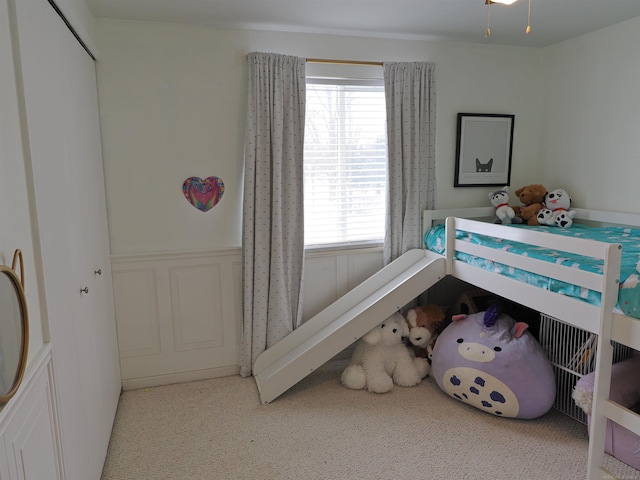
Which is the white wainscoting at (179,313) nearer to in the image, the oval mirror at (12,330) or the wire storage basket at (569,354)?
the wire storage basket at (569,354)

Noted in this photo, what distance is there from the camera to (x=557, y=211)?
129 inches

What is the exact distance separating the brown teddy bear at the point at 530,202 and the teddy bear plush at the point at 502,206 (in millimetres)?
80

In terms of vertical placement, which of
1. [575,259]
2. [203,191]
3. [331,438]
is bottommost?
[331,438]

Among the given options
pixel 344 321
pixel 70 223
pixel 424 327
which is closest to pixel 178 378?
pixel 344 321

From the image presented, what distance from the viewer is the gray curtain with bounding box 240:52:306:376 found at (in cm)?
291

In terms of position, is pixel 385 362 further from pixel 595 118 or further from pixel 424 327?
pixel 595 118

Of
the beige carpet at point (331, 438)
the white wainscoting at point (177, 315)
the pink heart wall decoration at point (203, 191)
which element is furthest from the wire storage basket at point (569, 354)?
the pink heart wall decoration at point (203, 191)

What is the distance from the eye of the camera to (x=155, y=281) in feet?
9.74

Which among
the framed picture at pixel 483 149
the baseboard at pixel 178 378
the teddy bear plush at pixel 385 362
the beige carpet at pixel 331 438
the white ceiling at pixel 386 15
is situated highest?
the white ceiling at pixel 386 15

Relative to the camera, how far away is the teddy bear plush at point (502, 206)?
3.37 meters

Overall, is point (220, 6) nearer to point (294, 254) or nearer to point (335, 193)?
point (335, 193)

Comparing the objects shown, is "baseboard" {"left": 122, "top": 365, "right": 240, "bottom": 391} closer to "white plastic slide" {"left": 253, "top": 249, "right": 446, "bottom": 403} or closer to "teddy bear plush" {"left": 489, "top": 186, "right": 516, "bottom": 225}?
"white plastic slide" {"left": 253, "top": 249, "right": 446, "bottom": 403}

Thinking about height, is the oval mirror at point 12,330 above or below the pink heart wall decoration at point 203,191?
below

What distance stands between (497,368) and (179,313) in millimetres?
2045
